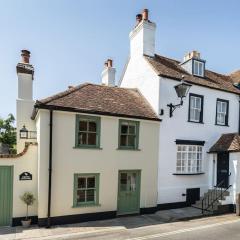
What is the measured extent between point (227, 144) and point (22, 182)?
38.4 ft

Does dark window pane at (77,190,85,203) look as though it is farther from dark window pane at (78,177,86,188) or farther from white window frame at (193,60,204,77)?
white window frame at (193,60,204,77)

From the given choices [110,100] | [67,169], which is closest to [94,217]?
[67,169]

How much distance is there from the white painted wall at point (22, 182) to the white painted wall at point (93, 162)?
543 mm

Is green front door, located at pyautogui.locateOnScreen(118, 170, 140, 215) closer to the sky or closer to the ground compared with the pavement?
closer to the sky

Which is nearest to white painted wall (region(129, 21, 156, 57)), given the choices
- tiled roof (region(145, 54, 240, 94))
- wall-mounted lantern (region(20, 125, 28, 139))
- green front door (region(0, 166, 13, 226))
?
tiled roof (region(145, 54, 240, 94))

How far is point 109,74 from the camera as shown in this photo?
19.7 meters

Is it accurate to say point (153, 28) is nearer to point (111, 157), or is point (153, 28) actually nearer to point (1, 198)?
point (111, 157)

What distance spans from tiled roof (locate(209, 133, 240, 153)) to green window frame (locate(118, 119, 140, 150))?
5.59 metres

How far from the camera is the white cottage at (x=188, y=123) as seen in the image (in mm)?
14469

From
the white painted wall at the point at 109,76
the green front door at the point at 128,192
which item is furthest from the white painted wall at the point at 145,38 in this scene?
the green front door at the point at 128,192

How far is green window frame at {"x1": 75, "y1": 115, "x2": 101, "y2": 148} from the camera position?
11953 mm

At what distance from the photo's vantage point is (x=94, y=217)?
12.0 meters

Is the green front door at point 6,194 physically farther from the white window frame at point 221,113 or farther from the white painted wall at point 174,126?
the white window frame at point 221,113

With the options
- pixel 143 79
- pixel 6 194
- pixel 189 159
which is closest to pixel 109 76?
pixel 143 79
